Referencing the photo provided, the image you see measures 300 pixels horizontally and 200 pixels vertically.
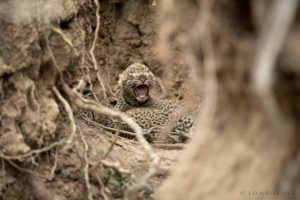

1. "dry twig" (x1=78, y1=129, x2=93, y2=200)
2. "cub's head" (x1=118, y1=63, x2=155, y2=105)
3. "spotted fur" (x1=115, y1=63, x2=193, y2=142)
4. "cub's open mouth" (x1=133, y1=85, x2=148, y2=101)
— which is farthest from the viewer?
"cub's open mouth" (x1=133, y1=85, x2=148, y2=101)

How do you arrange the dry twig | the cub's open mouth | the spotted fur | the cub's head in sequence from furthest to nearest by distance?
the cub's open mouth → the cub's head → the spotted fur → the dry twig

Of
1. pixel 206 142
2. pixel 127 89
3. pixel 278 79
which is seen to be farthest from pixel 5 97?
pixel 127 89

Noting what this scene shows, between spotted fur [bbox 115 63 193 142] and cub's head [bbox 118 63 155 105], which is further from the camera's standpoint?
cub's head [bbox 118 63 155 105]

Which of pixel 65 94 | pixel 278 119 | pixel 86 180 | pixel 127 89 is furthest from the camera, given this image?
pixel 127 89

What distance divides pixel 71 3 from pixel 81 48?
34cm

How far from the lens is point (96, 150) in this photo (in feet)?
17.3

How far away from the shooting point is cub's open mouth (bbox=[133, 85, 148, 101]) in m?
7.81

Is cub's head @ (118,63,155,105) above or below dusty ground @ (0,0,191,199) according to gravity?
above

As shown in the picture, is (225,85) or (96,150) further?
(96,150)

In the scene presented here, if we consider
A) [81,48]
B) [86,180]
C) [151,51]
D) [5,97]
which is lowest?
[86,180]

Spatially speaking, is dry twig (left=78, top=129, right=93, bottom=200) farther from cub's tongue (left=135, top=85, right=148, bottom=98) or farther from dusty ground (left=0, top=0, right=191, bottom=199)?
cub's tongue (left=135, top=85, right=148, bottom=98)

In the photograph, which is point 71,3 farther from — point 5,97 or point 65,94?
point 5,97

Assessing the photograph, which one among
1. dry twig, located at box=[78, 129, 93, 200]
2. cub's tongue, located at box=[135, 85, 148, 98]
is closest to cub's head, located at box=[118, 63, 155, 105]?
cub's tongue, located at box=[135, 85, 148, 98]

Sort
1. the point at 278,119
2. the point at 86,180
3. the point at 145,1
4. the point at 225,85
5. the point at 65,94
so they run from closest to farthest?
the point at 278,119 < the point at 225,85 < the point at 86,180 < the point at 65,94 < the point at 145,1
